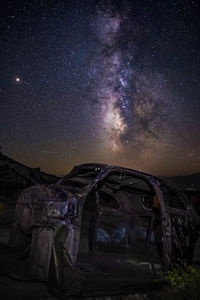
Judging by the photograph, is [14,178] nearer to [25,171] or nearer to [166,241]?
[25,171]

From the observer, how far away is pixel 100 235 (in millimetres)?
5859

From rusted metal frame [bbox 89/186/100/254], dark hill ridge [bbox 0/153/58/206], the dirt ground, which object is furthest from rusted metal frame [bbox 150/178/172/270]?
dark hill ridge [bbox 0/153/58/206]

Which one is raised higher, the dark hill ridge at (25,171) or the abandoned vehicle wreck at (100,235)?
the dark hill ridge at (25,171)

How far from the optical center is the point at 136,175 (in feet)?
14.1

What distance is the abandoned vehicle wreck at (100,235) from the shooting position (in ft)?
9.84

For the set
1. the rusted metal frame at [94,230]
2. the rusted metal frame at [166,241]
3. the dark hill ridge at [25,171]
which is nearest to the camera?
the rusted metal frame at [166,241]

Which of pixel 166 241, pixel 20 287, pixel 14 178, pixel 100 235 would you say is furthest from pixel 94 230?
pixel 14 178

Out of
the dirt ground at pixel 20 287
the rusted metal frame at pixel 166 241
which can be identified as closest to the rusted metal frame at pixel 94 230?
the rusted metal frame at pixel 166 241

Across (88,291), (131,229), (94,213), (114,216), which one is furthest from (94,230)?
(88,291)

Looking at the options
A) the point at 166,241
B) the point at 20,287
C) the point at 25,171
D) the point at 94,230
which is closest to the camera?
the point at 20,287

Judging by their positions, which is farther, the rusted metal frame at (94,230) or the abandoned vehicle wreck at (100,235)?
the rusted metal frame at (94,230)

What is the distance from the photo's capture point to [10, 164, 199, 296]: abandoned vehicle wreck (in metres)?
3.00

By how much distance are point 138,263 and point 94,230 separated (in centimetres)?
119

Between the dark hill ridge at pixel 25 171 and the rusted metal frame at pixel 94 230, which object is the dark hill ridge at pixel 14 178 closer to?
the dark hill ridge at pixel 25 171
